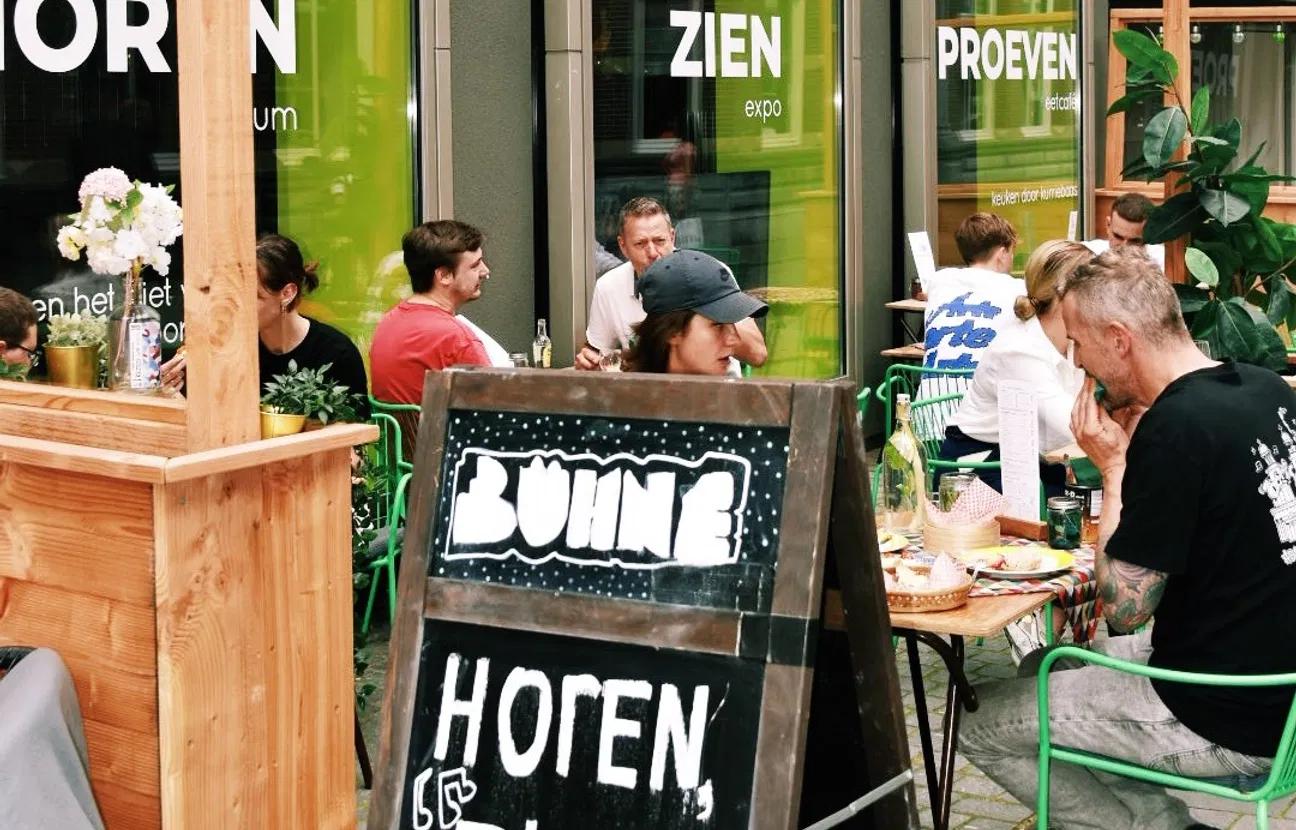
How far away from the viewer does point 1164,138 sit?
559cm

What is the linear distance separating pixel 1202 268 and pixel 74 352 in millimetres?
3285

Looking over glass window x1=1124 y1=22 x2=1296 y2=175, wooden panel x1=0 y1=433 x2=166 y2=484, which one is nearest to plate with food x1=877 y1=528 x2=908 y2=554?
wooden panel x1=0 y1=433 x2=166 y2=484

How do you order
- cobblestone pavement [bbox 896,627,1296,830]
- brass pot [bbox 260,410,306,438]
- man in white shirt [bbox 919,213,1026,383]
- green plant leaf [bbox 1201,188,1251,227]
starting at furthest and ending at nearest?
1. man in white shirt [bbox 919,213,1026,383]
2. green plant leaf [bbox 1201,188,1251,227]
3. cobblestone pavement [bbox 896,627,1296,830]
4. brass pot [bbox 260,410,306,438]

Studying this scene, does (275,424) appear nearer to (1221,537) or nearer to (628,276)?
(1221,537)

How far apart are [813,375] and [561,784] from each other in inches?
305

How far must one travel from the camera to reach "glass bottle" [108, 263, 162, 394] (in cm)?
445

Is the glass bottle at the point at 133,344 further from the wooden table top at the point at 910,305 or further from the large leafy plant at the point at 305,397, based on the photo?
the wooden table top at the point at 910,305

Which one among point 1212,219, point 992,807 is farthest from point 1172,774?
point 1212,219

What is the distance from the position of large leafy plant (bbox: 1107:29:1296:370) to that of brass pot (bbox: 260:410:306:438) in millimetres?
2797

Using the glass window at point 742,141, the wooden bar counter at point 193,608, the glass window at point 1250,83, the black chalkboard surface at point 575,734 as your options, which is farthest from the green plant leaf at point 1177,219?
the glass window at point 1250,83

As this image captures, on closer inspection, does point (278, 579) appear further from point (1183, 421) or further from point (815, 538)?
point (1183, 421)

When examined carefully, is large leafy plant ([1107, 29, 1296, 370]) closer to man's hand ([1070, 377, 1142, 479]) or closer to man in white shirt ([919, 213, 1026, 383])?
man's hand ([1070, 377, 1142, 479])

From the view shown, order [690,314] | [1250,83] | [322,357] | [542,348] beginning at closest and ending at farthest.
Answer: [690,314] < [322,357] < [542,348] < [1250,83]

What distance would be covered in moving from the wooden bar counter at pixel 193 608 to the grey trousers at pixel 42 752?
16 cm
